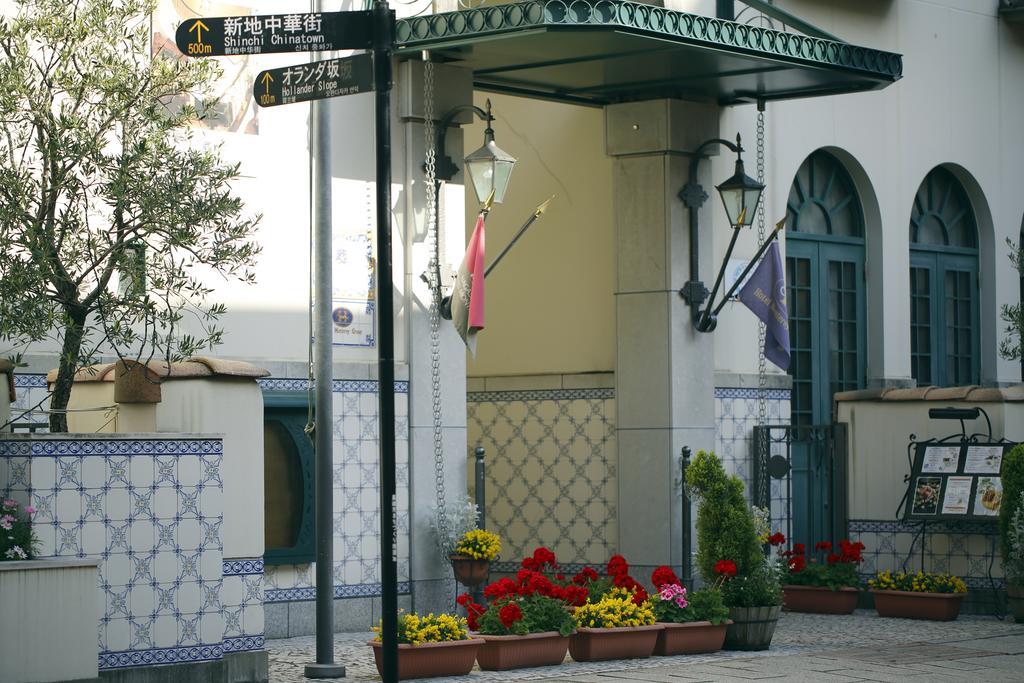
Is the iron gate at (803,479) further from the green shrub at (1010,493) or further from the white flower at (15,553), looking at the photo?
the white flower at (15,553)

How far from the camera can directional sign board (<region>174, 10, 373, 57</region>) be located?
9.27 meters

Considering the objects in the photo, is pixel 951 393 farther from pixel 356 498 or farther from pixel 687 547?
pixel 356 498

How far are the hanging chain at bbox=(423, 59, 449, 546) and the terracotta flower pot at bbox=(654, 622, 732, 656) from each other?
114 inches

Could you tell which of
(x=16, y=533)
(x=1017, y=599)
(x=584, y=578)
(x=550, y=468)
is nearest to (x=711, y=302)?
(x=550, y=468)

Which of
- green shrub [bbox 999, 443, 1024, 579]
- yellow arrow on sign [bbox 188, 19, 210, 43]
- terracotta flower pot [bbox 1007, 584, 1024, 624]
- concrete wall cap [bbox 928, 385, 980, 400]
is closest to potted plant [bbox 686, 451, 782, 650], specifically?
green shrub [bbox 999, 443, 1024, 579]

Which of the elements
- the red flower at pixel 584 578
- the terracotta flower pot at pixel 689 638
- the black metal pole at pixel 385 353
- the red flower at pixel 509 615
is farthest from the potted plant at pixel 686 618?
the black metal pole at pixel 385 353

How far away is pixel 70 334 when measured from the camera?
1113 centimetres

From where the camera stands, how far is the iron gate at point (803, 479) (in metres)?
17.5

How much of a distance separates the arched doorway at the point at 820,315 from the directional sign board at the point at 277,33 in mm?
9802

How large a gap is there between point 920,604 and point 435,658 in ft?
20.4

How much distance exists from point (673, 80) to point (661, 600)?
5478 mm

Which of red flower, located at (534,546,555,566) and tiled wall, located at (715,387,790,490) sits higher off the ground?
tiled wall, located at (715,387,790,490)

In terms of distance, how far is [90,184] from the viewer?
11141 mm

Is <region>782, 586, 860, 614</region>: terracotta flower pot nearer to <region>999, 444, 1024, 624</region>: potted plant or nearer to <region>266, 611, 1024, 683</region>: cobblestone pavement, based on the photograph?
<region>266, 611, 1024, 683</region>: cobblestone pavement
